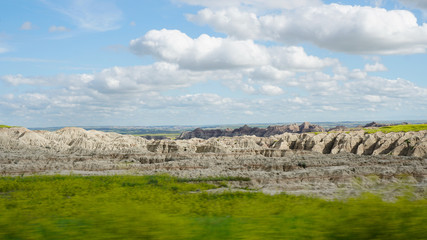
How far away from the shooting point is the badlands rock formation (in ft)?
120

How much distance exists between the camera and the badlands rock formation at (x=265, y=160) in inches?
1444

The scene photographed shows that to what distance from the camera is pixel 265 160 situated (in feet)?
184

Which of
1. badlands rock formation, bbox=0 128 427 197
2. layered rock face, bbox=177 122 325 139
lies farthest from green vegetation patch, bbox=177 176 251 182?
layered rock face, bbox=177 122 325 139

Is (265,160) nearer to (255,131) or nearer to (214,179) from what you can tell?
(214,179)

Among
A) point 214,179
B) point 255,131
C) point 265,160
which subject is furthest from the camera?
point 255,131

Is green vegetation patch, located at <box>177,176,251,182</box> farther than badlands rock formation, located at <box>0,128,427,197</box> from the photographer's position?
Yes

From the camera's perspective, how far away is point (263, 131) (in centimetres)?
16288

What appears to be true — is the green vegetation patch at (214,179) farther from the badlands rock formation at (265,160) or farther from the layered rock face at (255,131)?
the layered rock face at (255,131)

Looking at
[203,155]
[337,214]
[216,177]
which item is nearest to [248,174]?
[216,177]

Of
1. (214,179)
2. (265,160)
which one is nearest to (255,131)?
(265,160)

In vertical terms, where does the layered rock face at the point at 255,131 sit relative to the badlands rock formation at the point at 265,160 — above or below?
above

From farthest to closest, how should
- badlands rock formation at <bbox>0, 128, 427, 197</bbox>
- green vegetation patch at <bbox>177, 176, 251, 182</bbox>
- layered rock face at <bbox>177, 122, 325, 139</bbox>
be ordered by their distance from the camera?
layered rock face at <bbox>177, 122, 325, 139</bbox>, green vegetation patch at <bbox>177, 176, 251, 182</bbox>, badlands rock formation at <bbox>0, 128, 427, 197</bbox>

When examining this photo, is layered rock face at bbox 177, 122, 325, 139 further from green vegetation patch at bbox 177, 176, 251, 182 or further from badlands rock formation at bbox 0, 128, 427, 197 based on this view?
green vegetation patch at bbox 177, 176, 251, 182

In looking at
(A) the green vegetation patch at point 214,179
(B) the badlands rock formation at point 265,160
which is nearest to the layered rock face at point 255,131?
(B) the badlands rock formation at point 265,160
